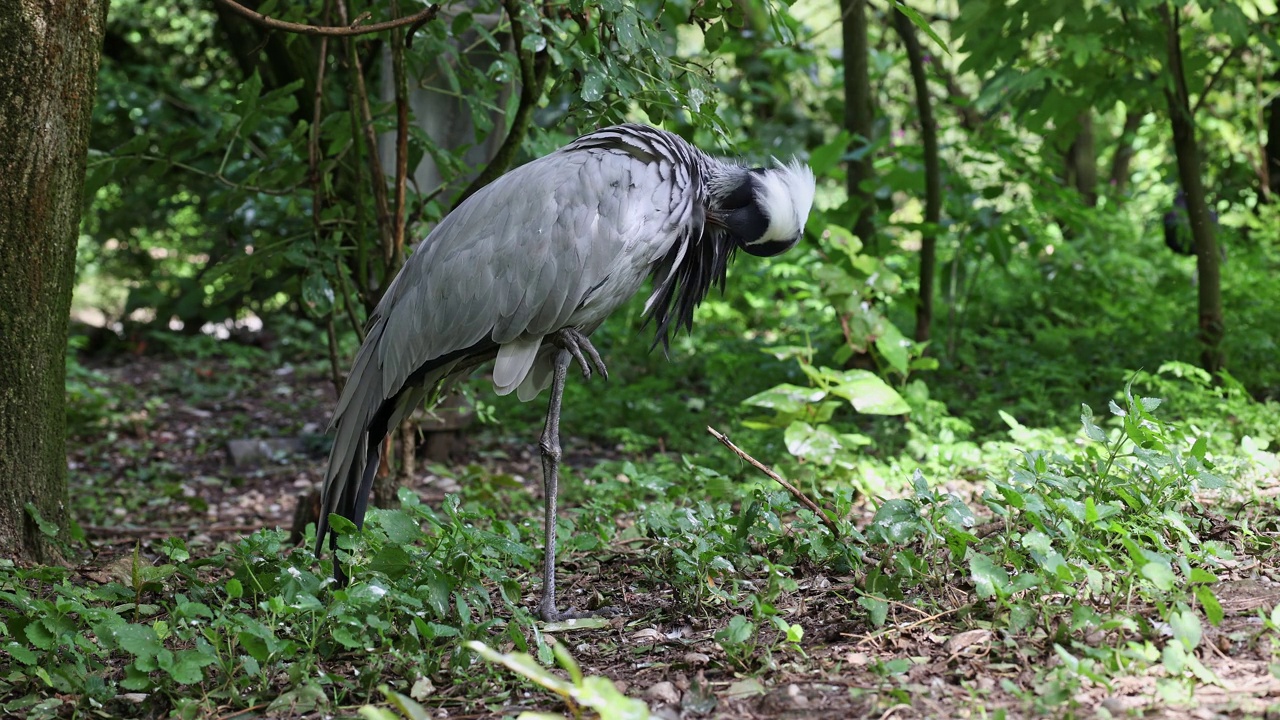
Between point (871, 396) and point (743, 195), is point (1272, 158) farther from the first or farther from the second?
point (743, 195)

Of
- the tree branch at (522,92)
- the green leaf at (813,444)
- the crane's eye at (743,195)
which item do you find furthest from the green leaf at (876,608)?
the tree branch at (522,92)

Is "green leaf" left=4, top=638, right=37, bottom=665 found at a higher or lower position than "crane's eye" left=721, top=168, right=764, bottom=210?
lower

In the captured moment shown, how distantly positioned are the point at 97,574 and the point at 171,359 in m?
6.03

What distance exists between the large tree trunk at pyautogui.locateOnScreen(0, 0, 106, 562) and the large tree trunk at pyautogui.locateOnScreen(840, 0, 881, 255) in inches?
160

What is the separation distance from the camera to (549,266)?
314 cm

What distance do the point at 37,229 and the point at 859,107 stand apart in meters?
4.53

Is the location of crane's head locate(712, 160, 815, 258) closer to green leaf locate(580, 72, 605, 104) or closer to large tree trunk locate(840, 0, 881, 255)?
Answer: green leaf locate(580, 72, 605, 104)

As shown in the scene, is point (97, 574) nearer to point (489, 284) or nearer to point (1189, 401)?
point (489, 284)

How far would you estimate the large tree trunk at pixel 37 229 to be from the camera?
3125 millimetres

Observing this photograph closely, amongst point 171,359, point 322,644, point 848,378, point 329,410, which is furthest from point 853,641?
point 171,359

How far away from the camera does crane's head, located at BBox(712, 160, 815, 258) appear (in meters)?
3.38

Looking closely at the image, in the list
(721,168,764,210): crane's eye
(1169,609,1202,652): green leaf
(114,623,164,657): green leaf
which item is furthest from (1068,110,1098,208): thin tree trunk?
(114,623,164,657): green leaf

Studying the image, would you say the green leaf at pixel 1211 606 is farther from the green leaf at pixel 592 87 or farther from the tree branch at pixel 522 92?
the tree branch at pixel 522 92

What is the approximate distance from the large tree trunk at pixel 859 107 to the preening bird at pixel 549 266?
280cm
